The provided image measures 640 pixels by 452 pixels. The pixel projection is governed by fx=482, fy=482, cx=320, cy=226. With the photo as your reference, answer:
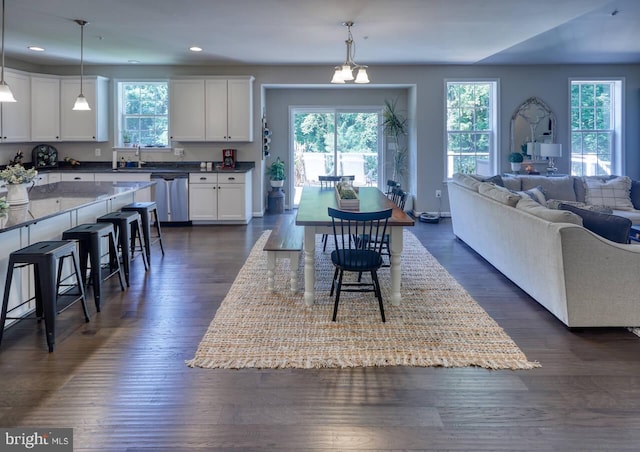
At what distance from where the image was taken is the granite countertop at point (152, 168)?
7367mm

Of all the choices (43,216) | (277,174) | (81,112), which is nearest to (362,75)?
(43,216)

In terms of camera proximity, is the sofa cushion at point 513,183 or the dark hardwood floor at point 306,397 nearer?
the dark hardwood floor at point 306,397

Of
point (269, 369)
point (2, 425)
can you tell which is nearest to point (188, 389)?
point (269, 369)

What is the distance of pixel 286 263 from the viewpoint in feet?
16.2

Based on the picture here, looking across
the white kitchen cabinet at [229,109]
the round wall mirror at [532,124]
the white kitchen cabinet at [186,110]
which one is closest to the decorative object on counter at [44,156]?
the white kitchen cabinet at [186,110]

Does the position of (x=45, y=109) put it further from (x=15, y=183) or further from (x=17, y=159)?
(x=15, y=183)

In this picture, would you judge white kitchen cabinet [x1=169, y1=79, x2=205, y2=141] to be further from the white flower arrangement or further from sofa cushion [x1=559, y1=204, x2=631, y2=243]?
sofa cushion [x1=559, y1=204, x2=631, y2=243]

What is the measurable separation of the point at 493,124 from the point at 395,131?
1667 millimetres

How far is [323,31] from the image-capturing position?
5.50 m

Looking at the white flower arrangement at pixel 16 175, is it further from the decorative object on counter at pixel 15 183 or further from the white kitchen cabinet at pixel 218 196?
the white kitchen cabinet at pixel 218 196

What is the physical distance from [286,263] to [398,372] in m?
2.45

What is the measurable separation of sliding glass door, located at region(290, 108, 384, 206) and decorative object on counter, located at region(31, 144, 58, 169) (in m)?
4.00

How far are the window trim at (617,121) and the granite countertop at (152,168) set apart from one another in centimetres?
536

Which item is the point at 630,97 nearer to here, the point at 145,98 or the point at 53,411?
the point at 145,98
